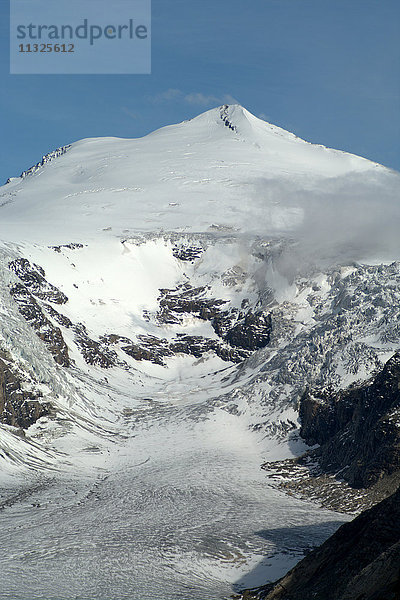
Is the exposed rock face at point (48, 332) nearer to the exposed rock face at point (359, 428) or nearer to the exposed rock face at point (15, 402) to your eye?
the exposed rock face at point (15, 402)

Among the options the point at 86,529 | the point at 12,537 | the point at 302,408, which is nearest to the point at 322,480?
the point at 302,408

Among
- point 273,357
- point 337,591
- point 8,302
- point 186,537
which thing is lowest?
point 186,537

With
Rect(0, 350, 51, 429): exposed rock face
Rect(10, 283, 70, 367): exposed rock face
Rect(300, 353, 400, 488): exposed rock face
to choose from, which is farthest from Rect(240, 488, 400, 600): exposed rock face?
Rect(10, 283, 70, 367): exposed rock face

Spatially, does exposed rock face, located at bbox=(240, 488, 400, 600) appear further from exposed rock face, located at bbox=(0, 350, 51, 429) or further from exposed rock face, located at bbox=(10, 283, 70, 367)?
exposed rock face, located at bbox=(10, 283, 70, 367)

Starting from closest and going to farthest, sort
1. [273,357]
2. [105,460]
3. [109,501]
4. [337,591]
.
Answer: [337,591], [109,501], [105,460], [273,357]

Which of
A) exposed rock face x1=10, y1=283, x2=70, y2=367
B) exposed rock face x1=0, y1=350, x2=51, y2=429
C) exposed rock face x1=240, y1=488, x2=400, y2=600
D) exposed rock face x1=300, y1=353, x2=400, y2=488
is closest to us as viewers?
exposed rock face x1=240, y1=488, x2=400, y2=600

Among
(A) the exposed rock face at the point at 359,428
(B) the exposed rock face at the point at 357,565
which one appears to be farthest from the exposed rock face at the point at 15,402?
(B) the exposed rock face at the point at 357,565

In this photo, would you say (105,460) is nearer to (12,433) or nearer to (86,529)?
(12,433)
